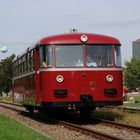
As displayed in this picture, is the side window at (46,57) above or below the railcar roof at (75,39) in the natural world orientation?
below

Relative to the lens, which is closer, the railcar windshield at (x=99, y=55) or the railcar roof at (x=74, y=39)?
the railcar windshield at (x=99, y=55)

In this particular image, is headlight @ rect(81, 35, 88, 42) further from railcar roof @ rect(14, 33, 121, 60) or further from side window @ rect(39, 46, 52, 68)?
side window @ rect(39, 46, 52, 68)

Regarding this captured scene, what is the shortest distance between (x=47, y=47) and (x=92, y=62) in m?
1.70

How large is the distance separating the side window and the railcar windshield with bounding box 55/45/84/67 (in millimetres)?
249

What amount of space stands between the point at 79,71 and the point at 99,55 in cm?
104

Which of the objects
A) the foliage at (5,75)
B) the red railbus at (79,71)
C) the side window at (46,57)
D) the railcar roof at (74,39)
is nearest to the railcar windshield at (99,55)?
the red railbus at (79,71)

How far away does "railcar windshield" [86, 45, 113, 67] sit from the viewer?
65.1 ft

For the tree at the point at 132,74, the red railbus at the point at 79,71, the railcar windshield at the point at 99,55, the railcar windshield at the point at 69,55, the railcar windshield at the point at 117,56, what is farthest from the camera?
the tree at the point at 132,74

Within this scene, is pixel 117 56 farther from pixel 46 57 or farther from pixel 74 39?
pixel 46 57

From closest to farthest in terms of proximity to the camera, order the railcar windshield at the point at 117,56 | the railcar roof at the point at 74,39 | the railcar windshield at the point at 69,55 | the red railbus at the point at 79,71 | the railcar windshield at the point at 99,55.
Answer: the red railbus at the point at 79,71 < the railcar windshield at the point at 69,55 < the railcar windshield at the point at 99,55 < the railcar roof at the point at 74,39 < the railcar windshield at the point at 117,56

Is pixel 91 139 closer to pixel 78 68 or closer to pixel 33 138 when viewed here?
pixel 33 138

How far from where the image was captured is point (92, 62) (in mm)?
19859

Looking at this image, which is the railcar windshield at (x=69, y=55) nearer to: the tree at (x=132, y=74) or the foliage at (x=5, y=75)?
the foliage at (x=5, y=75)

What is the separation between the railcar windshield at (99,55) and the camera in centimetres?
1985
